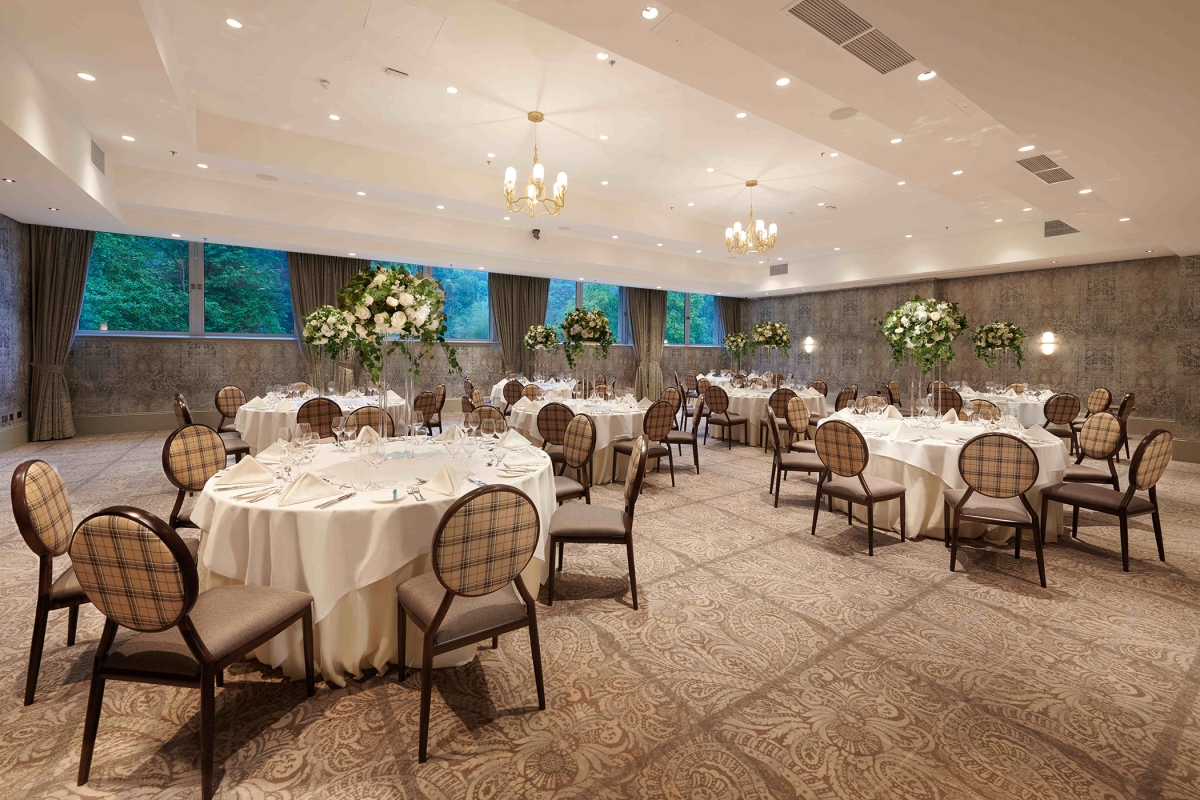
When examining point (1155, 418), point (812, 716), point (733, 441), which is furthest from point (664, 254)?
point (812, 716)

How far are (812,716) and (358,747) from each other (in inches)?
75.2

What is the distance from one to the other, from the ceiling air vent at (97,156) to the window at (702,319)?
1354 centimetres

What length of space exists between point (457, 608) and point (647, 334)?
13905mm

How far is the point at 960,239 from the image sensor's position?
11.2 m

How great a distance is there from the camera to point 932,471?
4.60 metres

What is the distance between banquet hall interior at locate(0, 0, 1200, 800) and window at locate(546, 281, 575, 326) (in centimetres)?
404

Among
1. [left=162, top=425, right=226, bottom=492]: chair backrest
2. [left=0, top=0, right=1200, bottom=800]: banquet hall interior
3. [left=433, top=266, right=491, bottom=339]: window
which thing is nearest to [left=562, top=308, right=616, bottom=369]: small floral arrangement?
[left=0, top=0, right=1200, bottom=800]: banquet hall interior

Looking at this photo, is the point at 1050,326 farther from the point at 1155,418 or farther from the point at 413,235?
the point at 413,235

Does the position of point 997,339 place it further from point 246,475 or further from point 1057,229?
point 246,475

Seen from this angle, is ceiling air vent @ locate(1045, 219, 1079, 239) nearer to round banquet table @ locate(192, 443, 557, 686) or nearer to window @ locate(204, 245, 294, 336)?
round banquet table @ locate(192, 443, 557, 686)

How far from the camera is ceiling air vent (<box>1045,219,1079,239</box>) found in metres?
9.64

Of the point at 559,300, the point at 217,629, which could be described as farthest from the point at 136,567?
the point at 559,300

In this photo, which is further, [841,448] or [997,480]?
[841,448]

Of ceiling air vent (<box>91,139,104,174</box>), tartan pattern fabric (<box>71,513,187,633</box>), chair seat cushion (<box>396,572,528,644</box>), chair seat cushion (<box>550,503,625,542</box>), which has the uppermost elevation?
ceiling air vent (<box>91,139,104,174</box>)
